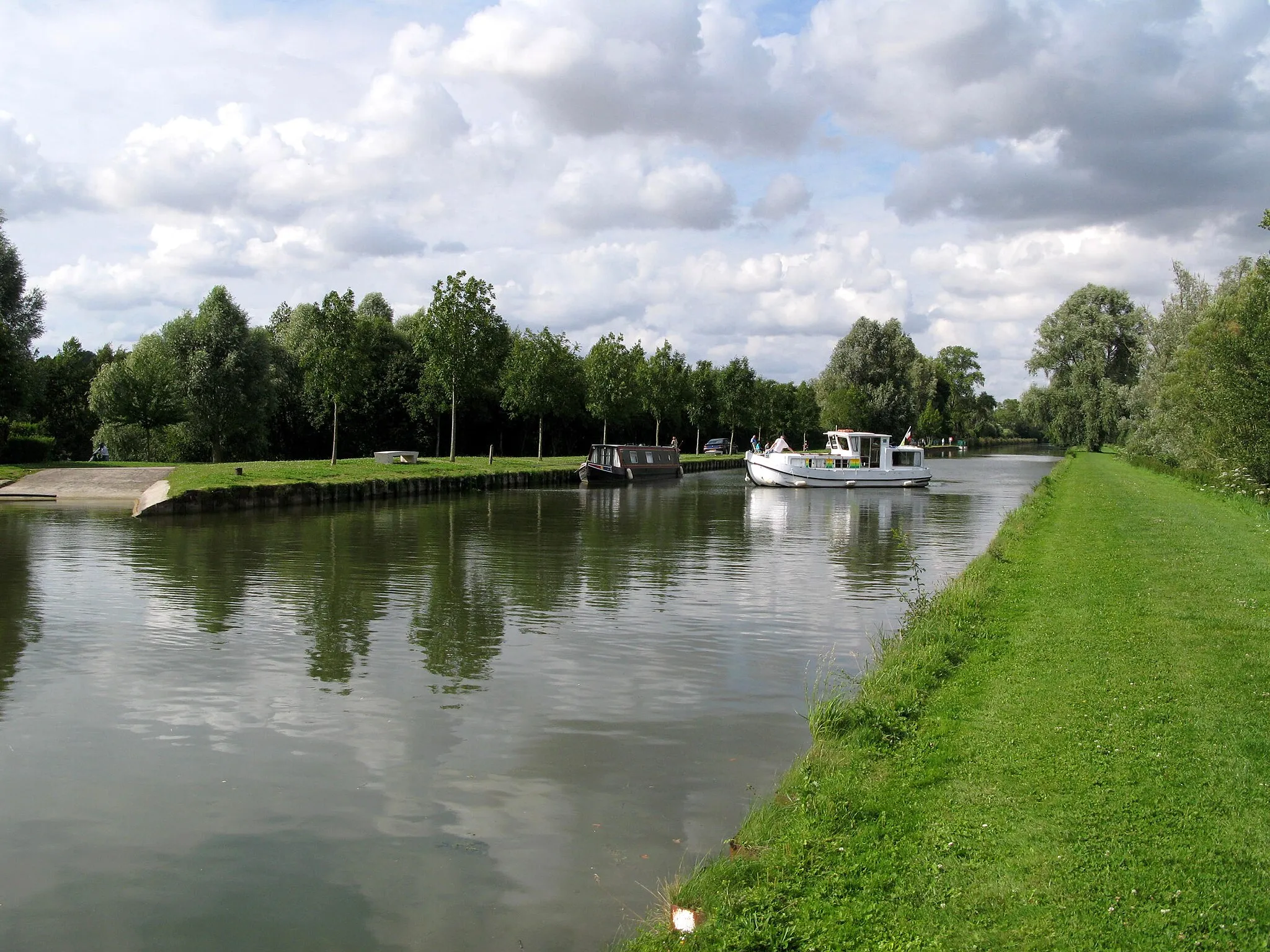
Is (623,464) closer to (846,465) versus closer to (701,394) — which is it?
(846,465)

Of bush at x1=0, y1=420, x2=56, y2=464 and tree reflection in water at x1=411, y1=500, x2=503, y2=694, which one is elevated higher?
bush at x1=0, y1=420, x2=56, y2=464

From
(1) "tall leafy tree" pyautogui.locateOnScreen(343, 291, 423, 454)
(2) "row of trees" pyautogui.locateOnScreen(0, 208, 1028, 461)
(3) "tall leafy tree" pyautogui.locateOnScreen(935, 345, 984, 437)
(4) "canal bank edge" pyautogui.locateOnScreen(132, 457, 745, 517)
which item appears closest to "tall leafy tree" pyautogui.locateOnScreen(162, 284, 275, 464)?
(2) "row of trees" pyautogui.locateOnScreen(0, 208, 1028, 461)

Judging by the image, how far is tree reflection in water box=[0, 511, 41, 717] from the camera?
1224cm

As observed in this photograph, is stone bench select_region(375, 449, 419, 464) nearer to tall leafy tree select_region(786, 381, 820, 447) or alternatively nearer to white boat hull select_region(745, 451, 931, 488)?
white boat hull select_region(745, 451, 931, 488)

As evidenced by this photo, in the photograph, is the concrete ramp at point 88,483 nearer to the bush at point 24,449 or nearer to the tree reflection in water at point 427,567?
the bush at point 24,449

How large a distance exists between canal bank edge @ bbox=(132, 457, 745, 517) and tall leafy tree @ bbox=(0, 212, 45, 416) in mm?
12436

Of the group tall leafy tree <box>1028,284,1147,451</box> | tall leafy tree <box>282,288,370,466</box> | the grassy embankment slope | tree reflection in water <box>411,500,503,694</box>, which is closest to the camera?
the grassy embankment slope

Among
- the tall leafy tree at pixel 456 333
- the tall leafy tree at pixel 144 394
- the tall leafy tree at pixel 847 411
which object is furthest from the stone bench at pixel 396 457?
the tall leafy tree at pixel 847 411

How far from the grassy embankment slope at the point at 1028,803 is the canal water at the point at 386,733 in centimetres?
91

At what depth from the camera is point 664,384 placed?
7069cm

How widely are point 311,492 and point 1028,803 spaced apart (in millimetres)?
31833

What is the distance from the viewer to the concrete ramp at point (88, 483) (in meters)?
35.9

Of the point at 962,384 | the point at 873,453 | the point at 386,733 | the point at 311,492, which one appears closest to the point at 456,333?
the point at 311,492

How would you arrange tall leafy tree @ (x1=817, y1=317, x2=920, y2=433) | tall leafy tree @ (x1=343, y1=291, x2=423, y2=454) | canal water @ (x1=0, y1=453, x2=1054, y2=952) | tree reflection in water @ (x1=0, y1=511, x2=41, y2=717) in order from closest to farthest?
canal water @ (x1=0, y1=453, x2=1054, y2=952), tree reflection in water @ (x1=0, y1=511, x2=41, y2=717), tall leafy tree @ (x1=343, y1=291, x2=423, y2=454), tall leafy tree @ (x1=817, y1=317, x2=920, y2=433)
